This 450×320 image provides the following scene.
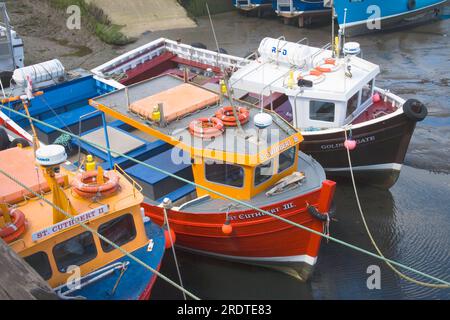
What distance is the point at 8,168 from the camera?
8.57 metres

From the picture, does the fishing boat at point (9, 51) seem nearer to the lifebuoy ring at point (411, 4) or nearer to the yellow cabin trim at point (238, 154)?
the yellow cabin trim at point (238, 154)

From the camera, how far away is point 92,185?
8055mm

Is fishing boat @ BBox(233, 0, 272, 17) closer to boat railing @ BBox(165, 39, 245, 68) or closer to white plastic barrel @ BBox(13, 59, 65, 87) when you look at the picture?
boat railing @ BBox(165, 39, 245, 68)

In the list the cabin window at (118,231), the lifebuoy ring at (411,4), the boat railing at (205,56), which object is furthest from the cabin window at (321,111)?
the lifebuoy ring at (411,4)

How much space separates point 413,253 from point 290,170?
3553 mm

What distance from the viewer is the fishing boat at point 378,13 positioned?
25.2 metres

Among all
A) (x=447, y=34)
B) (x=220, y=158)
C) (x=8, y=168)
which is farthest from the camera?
(x=447, y=34)

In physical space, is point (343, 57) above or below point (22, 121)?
above

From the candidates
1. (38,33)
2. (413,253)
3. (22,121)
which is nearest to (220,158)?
(413,253)

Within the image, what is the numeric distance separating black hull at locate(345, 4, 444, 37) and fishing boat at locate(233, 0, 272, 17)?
5611 mm

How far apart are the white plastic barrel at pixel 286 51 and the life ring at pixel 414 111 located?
2946 mm
